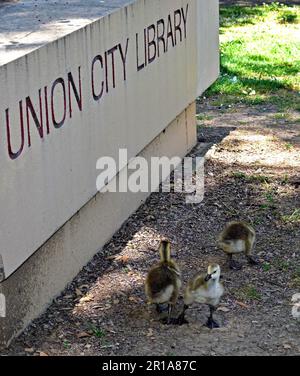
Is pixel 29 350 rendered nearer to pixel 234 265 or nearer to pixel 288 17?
pixel 234 265

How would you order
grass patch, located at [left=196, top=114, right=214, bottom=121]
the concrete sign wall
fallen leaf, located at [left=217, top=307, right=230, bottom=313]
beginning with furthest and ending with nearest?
grass patch, located at [left=196, top=114, right=214, bottom=121] → fallen leaf, located at [left=217, top=307, right=230, bottom=313] → the concrete sign wall

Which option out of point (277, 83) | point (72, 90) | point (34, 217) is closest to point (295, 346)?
point (34, 217)

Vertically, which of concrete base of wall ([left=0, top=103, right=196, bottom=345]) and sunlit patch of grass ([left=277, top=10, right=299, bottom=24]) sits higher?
concrete base of wall ([left=0, top=103, right=196, bottom=345])

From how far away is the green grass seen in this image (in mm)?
12625

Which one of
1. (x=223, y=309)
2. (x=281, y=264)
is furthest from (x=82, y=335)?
(x=281, y=264)

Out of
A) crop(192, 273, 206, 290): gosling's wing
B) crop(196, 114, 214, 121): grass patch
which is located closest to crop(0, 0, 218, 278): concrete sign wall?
crop(192, 273, 206, 290): gosling's wing

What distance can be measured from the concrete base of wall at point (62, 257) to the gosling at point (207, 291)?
941mm

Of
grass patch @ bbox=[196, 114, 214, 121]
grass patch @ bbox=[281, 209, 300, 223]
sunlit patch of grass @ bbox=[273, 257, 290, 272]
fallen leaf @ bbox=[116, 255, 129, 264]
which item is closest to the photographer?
sunlit patch of grass @ bbox=[273, 257, 290, 272]

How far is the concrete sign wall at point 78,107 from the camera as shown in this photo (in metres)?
5.79

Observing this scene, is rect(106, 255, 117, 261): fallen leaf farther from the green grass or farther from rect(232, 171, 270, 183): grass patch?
the green grass

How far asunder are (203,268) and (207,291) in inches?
39.3

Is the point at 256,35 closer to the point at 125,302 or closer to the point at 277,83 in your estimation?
the point at 277,83

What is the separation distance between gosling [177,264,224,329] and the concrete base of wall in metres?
0.94

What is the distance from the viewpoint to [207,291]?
6.38 metres
